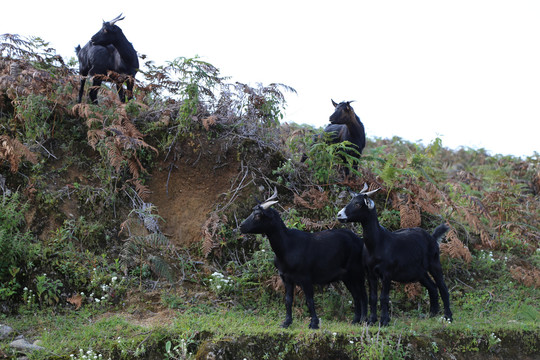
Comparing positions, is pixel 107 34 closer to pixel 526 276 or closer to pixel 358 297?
pixel 358 297

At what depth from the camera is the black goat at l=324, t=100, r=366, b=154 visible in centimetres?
927

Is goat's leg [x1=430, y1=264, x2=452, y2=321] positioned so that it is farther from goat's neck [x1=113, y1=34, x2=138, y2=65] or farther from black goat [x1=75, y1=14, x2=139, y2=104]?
goat's neck [x1=113, y1=34, x2=138, y2=65]

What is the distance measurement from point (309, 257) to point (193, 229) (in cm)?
268

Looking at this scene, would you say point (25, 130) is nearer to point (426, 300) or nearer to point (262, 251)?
point (262, 251)

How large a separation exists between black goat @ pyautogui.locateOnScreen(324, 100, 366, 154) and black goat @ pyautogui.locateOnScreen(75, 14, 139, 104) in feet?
12.9

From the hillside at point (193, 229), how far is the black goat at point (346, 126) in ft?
0.92

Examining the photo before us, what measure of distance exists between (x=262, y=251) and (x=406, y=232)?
225 centimetres

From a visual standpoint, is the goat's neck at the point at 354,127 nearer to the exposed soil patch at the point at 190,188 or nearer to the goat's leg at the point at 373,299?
the exposed soil patch at the point at 190,188

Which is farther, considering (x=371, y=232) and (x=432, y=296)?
(x=432, y=296)

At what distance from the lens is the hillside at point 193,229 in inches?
260

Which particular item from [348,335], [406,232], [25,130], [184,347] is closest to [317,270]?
[348,335]

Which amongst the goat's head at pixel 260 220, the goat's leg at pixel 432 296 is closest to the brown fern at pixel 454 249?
the goat's leg at pixel 432 296

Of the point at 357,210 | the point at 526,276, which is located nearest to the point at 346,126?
the point at 357,210

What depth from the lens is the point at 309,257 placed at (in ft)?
23.1
